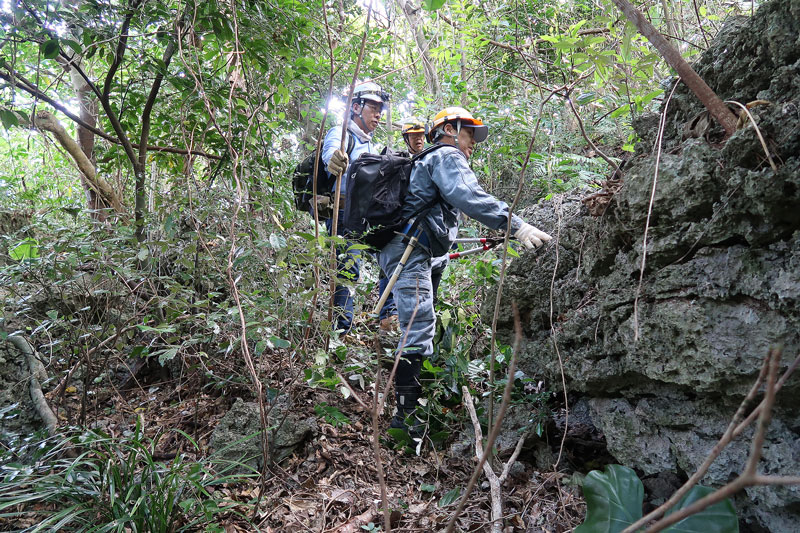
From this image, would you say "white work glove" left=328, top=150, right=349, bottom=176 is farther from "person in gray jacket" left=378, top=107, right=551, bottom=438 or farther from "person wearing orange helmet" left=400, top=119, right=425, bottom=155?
"person wearing orange helmet" left=400, top=119, right=425, bottom=155

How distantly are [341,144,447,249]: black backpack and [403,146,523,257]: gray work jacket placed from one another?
0.08 m

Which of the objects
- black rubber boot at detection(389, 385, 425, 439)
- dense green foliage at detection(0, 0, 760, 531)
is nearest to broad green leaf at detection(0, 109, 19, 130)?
dense green foliage at detection(0, 0, 760, 531)

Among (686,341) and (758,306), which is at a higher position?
(758,306)

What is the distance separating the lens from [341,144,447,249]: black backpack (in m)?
3.46

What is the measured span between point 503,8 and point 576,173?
229 centimetres

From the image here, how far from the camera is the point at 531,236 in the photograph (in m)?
2.92

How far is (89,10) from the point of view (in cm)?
278

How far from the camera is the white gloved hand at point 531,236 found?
290 cm

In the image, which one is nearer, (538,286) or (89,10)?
(89,10)

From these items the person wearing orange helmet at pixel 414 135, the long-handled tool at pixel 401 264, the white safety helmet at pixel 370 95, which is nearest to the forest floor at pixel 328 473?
the long-handled tool at pixel 401 264

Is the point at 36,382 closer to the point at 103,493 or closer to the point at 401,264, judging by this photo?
the point at 103,493

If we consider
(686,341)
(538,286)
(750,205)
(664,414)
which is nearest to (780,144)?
(750,205)

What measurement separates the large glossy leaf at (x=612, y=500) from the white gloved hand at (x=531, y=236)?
4.63ft

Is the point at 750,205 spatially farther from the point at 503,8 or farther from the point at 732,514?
the point at 503,8
